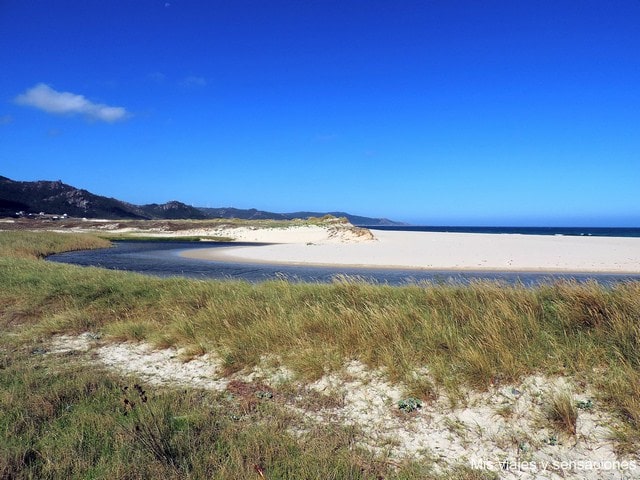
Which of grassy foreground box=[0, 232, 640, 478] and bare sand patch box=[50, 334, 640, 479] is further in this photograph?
bare sand patch box=[50, 334, 640, 479]

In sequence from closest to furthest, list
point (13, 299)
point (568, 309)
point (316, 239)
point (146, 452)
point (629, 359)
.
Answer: point (146, 452) → point (629, 359) → point (568, 309) → point (13, 299) → point (316, 239)

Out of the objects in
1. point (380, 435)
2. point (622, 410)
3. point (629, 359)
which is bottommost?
point (380, 435)

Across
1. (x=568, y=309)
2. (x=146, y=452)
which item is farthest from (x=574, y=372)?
(x=146, y=452)

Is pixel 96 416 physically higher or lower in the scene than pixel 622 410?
lower

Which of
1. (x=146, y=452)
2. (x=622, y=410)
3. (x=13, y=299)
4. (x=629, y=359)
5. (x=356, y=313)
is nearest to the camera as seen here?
(x=146, y=452)

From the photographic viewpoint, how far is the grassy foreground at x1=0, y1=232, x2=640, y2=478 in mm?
3404

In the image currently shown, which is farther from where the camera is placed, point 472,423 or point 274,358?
point 274,358

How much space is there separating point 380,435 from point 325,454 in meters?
0.88

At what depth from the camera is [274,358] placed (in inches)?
233

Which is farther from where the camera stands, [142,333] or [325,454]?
[142,333]

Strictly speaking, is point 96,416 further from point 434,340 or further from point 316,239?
point 316,239

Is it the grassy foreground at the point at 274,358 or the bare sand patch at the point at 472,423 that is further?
the bare sand patch at the point at 472,423

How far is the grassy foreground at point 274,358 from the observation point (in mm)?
3404

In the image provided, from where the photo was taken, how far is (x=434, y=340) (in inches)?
217
